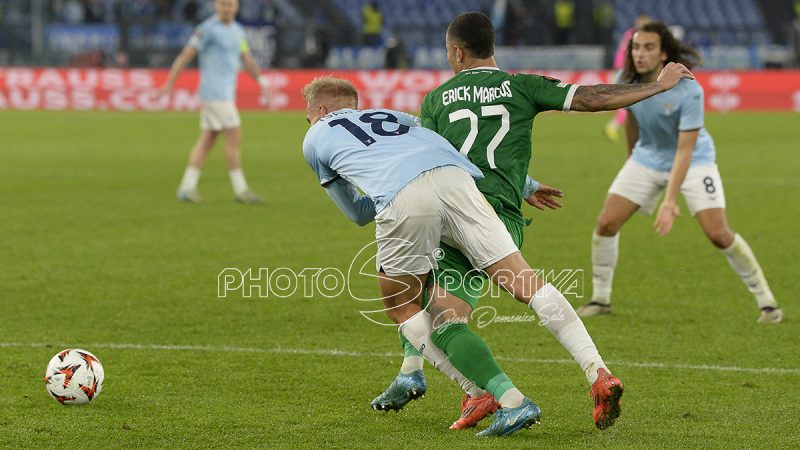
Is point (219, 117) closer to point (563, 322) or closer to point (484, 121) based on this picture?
point (484, 121)

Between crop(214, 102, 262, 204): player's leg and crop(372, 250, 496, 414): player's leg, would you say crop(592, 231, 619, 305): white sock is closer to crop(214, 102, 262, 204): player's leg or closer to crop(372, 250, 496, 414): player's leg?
crop(372, 250, 496, 414): player's leg

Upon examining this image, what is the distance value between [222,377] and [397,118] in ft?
6.18

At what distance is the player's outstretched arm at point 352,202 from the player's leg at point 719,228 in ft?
11.2

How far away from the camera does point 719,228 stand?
8.36 m

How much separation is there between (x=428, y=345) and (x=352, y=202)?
715 millimetres

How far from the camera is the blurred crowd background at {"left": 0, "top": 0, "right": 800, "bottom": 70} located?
33.5 m

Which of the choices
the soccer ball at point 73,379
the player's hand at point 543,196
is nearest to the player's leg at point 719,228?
the player's hand at point 543,196

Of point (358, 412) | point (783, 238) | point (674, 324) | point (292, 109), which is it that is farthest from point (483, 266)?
point (292, 109)

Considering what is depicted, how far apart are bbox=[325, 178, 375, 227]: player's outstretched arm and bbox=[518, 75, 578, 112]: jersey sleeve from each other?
0.86 m

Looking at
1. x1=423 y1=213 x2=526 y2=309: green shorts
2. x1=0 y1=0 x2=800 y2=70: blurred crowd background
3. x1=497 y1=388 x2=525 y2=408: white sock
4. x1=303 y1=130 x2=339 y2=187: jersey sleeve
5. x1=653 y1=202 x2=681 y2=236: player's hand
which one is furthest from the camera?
x1=0 y1=0 x2=800 y2=70: blurred crowd background

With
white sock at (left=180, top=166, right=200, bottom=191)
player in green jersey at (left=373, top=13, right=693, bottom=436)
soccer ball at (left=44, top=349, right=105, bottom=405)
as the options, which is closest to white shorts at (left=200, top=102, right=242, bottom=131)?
white sock at (left=180, top=166, right=200, bottom=191)

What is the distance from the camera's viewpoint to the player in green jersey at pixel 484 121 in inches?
219

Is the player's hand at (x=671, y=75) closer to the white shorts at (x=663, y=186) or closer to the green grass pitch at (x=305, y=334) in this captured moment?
the green grass pitch at (x=305, y=334)

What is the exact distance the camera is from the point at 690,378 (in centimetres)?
677
